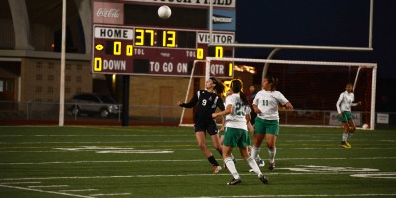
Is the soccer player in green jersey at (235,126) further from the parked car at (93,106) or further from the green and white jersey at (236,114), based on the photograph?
Answer: the parked car at (93,106)

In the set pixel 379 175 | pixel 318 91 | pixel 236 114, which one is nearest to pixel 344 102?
pixel 379 175

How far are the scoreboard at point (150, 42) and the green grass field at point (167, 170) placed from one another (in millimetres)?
7410

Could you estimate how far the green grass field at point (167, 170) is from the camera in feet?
45.7

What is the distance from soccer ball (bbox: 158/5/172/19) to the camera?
109 feet

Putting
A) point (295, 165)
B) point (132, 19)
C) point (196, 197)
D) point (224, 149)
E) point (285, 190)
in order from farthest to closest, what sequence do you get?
point (132, 19), point (295, 165), point (224, 149), point (285, 190), point (196, 197)

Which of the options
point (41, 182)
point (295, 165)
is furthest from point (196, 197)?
Result: point (295, 165)

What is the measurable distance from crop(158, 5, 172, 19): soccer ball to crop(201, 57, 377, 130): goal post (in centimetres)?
728

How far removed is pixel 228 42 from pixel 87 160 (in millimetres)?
17042

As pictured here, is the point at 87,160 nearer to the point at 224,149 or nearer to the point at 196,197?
the point at 224,149

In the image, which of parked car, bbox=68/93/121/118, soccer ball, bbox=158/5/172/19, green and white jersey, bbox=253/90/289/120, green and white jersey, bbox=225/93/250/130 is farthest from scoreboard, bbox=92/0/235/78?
green and white jersey, bbox=225/93/250/130

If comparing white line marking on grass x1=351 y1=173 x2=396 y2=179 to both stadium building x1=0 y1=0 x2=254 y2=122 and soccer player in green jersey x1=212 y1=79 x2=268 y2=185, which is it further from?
stadium building x1=0 y1=0 x2=254 y2=122

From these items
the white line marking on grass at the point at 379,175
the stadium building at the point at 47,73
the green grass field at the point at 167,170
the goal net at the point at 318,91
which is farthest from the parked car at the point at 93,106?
the white line marking on grass at the point at 379,175

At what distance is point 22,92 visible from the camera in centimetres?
5612

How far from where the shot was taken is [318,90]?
47.2 metres
